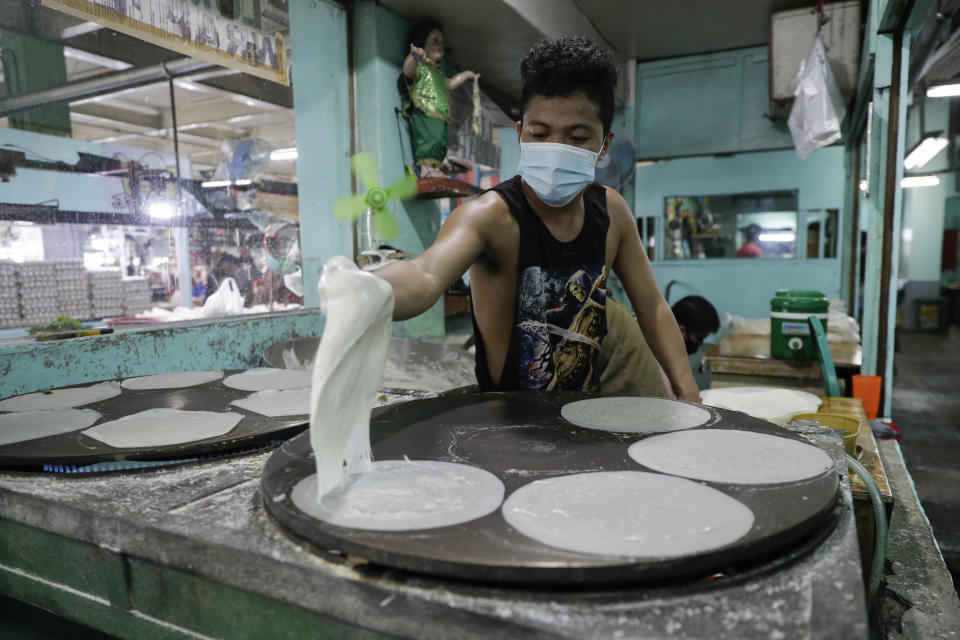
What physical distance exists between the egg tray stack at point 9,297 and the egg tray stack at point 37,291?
0.02 metres

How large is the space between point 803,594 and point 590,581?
0.23 meters

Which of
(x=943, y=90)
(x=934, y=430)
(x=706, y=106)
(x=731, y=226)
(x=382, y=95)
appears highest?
(x=706, y=106)

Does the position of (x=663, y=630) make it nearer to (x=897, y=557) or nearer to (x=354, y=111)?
(x=897, y=557)

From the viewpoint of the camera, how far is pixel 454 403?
1.33m

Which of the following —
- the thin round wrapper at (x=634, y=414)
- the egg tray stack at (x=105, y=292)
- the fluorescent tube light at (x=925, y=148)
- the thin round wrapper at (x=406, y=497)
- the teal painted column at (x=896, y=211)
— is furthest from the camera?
the fluorescent tube light at (x=925, y=148)

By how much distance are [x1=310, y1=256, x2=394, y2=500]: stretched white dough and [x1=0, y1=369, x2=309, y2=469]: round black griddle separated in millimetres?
376

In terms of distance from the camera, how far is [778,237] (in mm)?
5883

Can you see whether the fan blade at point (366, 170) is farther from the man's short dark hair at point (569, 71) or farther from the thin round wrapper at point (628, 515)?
the thin round wrapper at point (628, 515)

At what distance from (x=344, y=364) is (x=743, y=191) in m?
6.05

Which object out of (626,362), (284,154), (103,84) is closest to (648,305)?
(626,362)

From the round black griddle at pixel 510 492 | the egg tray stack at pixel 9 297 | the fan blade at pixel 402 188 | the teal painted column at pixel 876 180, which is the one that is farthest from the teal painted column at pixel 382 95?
the teal painted column at pixel 876 180

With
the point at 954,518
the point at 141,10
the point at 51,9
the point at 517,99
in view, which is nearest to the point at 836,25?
the point at 517,99

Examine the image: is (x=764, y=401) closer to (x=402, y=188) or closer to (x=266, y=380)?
(x=266, y=380)

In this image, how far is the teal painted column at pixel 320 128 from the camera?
10.5 feet
